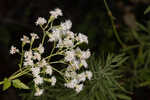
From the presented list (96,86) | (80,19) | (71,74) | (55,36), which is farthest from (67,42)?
(80,19)

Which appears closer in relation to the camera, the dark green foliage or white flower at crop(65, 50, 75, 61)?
white flower at crop(65, 50, 75, 61)

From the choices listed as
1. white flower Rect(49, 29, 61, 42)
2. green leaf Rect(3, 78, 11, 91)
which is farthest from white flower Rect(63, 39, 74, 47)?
green leaf Rect(3, 78, 11, 91)

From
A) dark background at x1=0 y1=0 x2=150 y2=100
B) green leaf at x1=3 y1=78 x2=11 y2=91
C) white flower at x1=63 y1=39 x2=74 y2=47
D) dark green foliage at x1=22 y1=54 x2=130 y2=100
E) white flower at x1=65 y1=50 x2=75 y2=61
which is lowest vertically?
dark green foliage at x1=22 y1=54 x2=130 y2=100

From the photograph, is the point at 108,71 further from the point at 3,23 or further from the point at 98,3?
the point at 3,23

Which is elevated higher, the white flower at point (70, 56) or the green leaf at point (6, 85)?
the white flower at point (70, 56)

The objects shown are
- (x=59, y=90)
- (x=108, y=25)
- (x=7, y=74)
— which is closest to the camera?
(x=59, y=90)

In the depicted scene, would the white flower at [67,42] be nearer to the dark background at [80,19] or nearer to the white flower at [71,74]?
the white flower at [71,74]

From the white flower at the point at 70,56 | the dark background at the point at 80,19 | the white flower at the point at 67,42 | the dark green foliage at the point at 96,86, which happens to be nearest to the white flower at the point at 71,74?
the white flower at the point at 70,56

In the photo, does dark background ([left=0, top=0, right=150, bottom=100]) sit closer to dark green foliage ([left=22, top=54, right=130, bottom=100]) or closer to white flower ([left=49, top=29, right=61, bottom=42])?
dark green foliage ([left=22, top=54, right=130, bottom=100])

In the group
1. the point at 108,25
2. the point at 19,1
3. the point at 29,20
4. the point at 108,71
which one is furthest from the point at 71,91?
the point at 19,1
